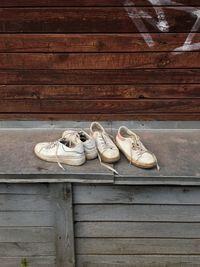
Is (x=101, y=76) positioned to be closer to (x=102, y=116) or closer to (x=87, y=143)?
(x=102, y=116)

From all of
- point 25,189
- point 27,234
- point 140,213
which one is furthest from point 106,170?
point 27,234

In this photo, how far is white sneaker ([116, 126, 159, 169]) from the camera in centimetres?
204

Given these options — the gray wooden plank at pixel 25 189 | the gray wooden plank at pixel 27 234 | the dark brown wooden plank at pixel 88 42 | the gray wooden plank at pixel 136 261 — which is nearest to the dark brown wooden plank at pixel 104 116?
the dark brown wooden plank at pixel 88 42

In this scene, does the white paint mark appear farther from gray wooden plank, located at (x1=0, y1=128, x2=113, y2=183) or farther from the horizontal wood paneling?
the horizontal wood paneling

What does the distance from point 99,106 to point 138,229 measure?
1.00 metres

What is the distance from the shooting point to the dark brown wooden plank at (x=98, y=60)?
254 cm

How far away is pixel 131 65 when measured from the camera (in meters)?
2.57

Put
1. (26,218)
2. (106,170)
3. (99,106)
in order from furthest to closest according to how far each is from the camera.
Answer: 1. (99,106)
2. (26,218)
3. (106,170)

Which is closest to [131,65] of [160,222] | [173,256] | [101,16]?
[101,16]

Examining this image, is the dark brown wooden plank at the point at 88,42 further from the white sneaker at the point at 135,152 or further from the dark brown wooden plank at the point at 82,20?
the white sneaker at the point at 135,152

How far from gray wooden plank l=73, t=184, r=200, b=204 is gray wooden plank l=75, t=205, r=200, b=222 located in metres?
0.04

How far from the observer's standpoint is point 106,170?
6.61 feet

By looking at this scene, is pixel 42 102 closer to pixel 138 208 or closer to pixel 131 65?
pixel 131 65

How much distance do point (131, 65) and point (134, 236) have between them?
3.97 feet
